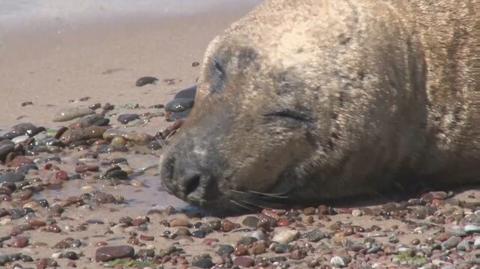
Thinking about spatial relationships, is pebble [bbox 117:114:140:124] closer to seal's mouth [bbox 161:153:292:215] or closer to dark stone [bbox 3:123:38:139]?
dark stone [bbox 3:123:38:139]

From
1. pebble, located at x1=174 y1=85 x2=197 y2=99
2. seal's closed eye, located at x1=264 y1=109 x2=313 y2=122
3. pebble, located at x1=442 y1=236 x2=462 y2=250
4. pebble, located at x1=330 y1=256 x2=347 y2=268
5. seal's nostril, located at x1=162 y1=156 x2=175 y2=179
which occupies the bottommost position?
pebble, located at x1=330 y1=256 x2=347 y2=268

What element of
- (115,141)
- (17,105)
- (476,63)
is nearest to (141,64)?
(17,105)

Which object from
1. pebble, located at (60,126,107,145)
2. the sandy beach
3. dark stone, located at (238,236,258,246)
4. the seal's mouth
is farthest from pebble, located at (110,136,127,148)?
dark stone, located at (238,236,258,246)

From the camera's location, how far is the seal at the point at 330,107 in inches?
258

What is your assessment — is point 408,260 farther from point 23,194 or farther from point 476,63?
point 23,194

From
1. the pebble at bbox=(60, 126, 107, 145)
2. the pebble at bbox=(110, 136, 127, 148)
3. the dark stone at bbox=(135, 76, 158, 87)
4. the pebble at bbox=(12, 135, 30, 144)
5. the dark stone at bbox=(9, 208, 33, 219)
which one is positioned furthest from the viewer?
the dark stone at bbox=(135, 76, 158, 87)

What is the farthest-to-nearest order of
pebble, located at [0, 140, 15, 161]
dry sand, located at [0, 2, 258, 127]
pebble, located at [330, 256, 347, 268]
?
dry sand, located at [0, 2, 258, 127] < pebble, located at [0, 140, 15, 161] < pebble, located at [330, 256, 347, 268]

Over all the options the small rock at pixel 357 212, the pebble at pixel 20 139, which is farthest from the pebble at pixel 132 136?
the small rock at pixel 357 212

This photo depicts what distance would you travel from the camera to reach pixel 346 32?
664cm

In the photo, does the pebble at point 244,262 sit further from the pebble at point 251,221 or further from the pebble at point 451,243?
the pebble at point 451,243

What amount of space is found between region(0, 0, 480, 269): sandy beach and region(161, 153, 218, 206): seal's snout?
10cm

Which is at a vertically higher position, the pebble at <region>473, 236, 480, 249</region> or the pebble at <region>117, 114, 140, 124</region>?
the pebble at <region>473, 236, 480, 249</region>

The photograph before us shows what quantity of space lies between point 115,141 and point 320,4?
5.56ft

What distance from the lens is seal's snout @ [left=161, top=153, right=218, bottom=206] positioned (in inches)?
257
